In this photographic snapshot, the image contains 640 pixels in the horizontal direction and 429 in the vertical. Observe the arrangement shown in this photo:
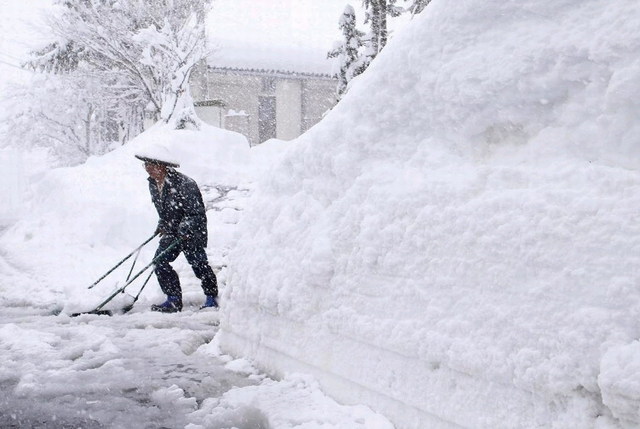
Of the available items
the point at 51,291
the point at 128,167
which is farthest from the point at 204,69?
the point at 51,291

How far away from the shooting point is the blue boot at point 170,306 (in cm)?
597

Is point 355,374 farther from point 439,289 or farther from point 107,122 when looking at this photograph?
point 107,122

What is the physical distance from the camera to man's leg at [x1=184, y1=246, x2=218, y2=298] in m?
6.06

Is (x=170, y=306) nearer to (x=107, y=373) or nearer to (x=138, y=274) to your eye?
(x=138, y=274)

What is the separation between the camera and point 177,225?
6199 millimetres

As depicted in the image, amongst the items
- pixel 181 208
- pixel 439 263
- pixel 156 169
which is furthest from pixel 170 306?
pixel 439 263

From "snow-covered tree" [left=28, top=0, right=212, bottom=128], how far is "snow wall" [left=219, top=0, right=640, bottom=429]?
1416cm

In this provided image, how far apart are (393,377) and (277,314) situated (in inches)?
39.4

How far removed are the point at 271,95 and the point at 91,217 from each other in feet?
55.1

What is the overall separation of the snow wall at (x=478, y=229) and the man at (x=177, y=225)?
2.62m

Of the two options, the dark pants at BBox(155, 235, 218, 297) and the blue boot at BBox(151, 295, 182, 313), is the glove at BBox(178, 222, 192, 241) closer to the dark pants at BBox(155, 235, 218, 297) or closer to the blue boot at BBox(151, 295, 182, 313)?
the dark pants at BBox(155, 235, 218, 297)

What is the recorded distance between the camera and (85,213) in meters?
10.1

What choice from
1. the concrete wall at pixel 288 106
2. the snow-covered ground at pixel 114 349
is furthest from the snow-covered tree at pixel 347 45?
the snow-covered ground at pixel 114 349

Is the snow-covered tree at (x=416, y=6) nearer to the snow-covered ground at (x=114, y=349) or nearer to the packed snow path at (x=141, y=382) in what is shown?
the snow-covered ground at (x=114, y=349)
